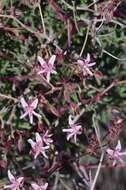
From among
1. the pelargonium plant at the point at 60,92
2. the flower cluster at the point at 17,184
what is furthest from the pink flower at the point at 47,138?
the flower cluster at the point at 17,184

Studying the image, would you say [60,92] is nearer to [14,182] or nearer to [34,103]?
[34,103]

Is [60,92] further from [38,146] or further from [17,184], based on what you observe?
[17,184]

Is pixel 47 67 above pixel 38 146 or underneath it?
above

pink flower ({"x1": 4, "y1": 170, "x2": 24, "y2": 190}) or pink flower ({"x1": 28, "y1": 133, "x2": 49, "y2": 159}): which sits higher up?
pink flower ({"x1": 28, "y1": 133, "x2": 49, "y2": 159})

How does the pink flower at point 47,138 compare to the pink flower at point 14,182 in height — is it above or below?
above

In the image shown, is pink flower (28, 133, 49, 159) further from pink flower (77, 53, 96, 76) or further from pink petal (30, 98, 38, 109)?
pink flower (77, 53, 96, 76)

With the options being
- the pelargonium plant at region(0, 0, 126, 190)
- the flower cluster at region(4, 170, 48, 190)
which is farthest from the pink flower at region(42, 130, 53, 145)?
the flower cluster at region(4, 170, 48, 190)

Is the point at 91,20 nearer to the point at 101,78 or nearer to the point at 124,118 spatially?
the point at 101,78

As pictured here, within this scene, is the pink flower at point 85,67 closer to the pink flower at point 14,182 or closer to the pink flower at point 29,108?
the pink flower at point 29,108

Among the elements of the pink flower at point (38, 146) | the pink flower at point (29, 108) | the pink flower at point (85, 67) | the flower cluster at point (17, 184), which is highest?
the pink flower at point (85, 67)

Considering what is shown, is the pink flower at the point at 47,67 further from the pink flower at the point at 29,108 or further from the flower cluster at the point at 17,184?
the flower cluster at the point at 17,184


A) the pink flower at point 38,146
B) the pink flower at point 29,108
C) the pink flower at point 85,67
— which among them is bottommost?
the pink flower at point 38,146

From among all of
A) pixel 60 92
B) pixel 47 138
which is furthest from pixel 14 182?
pixel 60 92
